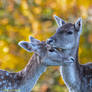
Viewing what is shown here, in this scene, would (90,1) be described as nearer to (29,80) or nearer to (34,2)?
(34,2)

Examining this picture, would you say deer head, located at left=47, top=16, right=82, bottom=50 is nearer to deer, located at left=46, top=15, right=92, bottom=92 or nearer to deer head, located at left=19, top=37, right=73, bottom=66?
deer, located at left=46, top=15, right=92, bottom=92

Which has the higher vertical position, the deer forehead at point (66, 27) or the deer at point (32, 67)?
the deer forehead at point (66, 27)

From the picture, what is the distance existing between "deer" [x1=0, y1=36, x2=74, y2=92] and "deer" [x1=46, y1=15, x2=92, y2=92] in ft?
0.44

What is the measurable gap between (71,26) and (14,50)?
154 inches

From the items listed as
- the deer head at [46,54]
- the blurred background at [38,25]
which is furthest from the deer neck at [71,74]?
the blurred background at [38,25]

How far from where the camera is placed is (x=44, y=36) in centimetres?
748

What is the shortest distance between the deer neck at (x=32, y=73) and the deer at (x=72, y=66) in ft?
0.85

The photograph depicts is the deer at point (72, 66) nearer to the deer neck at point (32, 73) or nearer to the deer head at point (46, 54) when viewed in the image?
the deer head at point (46, 54)

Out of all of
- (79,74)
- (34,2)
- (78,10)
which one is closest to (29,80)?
(79,74)

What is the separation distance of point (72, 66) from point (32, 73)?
50cm

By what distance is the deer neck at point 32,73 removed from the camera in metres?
4.00

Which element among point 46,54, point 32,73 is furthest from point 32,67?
point 46,54

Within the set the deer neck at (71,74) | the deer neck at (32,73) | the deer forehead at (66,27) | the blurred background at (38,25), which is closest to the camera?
the deer neck at (32,73)

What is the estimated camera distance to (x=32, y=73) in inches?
159
